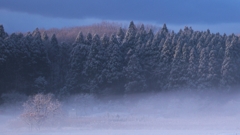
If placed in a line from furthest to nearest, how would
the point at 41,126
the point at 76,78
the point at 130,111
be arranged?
1. the point at 76,78
2. the point at 130,111
3. the point at 41,126

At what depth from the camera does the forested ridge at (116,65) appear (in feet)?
136

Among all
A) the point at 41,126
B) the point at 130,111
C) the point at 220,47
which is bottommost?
the point at 130,111

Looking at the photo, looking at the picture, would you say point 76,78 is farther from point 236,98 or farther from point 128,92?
point 236,98

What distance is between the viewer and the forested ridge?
41.6 meters

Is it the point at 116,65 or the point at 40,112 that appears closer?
the point at 40,112

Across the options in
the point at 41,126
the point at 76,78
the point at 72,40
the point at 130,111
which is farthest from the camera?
the point at 72,40

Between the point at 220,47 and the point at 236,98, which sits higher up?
the point at 220,47

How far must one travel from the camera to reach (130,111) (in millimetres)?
40875

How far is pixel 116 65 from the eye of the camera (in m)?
43.5

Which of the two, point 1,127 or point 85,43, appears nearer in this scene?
point 1,127

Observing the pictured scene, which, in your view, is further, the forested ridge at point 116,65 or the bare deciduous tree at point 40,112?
the forested ridge at point 116,65

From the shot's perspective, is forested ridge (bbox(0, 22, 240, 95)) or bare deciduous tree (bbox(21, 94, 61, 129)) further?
forested ridge (bbox(0, 22, 240, 95))

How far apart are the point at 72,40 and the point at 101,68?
755 cm

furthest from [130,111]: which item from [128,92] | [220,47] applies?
[220,47]
